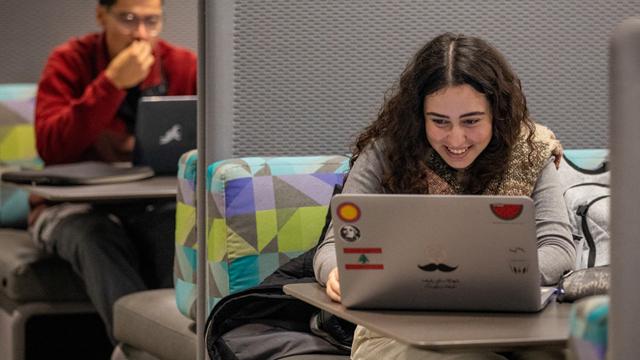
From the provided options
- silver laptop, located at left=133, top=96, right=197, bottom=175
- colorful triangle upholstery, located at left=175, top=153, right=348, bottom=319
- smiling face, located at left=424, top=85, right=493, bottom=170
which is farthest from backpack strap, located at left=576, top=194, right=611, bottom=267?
silver laptop, located at left=133, top=96, right=197, bottom=175

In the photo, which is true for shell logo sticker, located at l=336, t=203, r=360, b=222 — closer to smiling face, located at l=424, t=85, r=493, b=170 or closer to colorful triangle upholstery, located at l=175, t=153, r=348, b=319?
smiling face, located at l=424, t=85, r=493, b=170

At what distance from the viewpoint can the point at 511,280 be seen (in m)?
1.80

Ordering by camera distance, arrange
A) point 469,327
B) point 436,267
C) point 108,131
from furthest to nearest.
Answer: point 108,131, point 436,267, point 469,327

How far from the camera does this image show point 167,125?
3617 millimetres

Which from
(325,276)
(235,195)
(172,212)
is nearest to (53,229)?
(172,212)

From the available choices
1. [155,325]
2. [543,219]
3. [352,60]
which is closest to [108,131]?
[155,325]

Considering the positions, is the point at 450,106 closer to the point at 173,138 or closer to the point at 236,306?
the point at 236,306

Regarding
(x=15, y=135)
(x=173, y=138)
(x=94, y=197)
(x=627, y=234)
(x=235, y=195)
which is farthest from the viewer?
(x=15, y=135)

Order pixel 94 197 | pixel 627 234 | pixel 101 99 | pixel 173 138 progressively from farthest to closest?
pixel 101 99
pixel 173 138
pixel 94 197
pixel 627 234

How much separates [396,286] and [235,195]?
2.78ft

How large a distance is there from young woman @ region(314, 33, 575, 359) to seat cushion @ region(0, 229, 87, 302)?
1.72 metres

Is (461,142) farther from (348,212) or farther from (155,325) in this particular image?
(155,325)

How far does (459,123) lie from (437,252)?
45 centimetres

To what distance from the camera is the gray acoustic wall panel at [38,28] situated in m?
4.84
